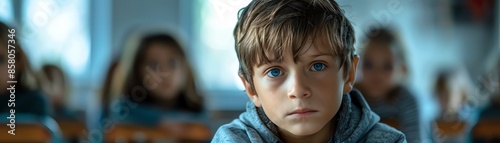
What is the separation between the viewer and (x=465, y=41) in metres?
3.53

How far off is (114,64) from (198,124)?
636mm

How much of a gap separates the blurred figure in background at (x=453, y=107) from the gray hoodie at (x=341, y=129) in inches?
75.2

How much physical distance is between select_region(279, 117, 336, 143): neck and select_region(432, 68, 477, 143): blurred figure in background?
1930mm

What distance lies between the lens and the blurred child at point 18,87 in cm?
148

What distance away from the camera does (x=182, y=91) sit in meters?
2.38

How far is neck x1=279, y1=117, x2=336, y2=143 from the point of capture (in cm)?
73

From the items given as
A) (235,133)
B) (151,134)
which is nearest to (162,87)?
(151,134)

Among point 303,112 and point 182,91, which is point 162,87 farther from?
point 303,112

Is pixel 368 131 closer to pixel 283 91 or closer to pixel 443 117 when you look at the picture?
pixel 283 91

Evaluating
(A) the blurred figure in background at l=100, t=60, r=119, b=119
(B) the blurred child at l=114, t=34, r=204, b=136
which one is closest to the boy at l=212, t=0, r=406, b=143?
(B) the blurred child at l=114, t=34, r=204, b=136

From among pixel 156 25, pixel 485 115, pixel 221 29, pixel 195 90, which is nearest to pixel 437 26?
pixel 485 115

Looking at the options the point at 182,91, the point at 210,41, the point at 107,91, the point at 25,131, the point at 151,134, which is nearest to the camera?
the point at 25,131

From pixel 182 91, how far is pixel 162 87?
0.08m

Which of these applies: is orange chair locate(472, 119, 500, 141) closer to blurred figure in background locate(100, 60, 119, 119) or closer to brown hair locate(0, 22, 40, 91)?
blurred figure in background locate(100, 60, 119, 119)
